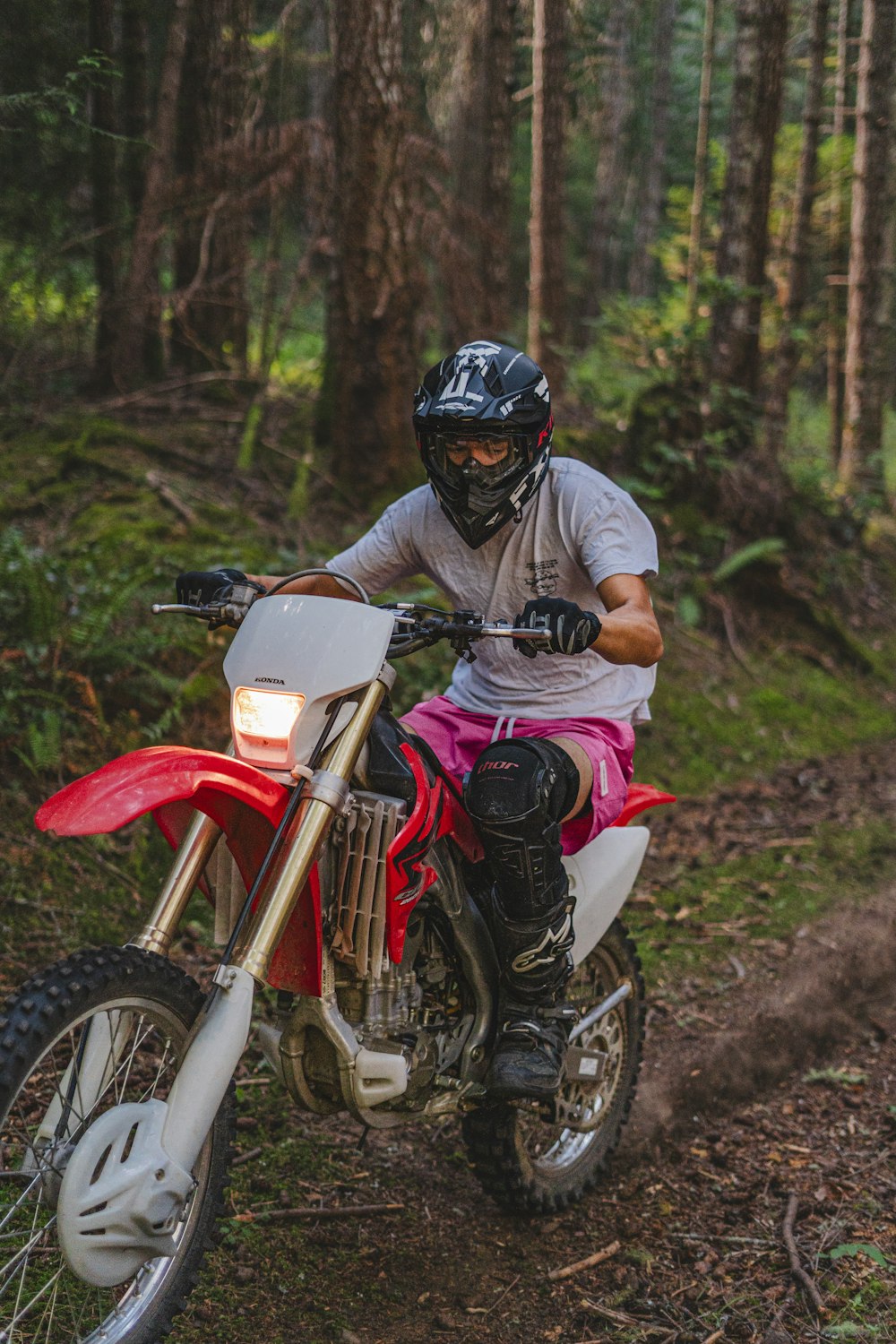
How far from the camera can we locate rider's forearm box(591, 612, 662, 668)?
131 inches

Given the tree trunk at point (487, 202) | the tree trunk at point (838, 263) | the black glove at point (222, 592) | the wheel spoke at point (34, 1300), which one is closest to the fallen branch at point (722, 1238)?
the wheel spoke at point (34, 1300)

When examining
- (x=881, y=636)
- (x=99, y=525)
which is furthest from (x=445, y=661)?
(x=881, y=636)

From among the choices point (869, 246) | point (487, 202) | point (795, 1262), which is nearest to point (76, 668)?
point (795, 1262)

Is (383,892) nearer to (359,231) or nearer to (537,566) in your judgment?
(537,566)

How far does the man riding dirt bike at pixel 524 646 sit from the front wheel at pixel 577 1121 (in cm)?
37

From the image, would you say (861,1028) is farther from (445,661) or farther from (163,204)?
(163,204)

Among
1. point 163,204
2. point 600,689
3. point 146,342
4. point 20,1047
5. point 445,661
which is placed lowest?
point 445,661

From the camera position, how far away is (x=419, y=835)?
321cm

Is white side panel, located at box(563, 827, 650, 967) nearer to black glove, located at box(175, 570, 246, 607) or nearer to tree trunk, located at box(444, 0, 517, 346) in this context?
black glove, located at box(175, 570, 246, 607)

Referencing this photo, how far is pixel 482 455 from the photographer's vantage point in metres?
3.61

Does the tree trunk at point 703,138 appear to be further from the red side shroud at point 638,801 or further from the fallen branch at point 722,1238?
the fallen branch at point 722,1238

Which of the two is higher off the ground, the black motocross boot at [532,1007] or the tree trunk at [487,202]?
the tree trunk at [487,202]

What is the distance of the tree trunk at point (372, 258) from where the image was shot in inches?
325

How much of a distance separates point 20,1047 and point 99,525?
17.5 feet
